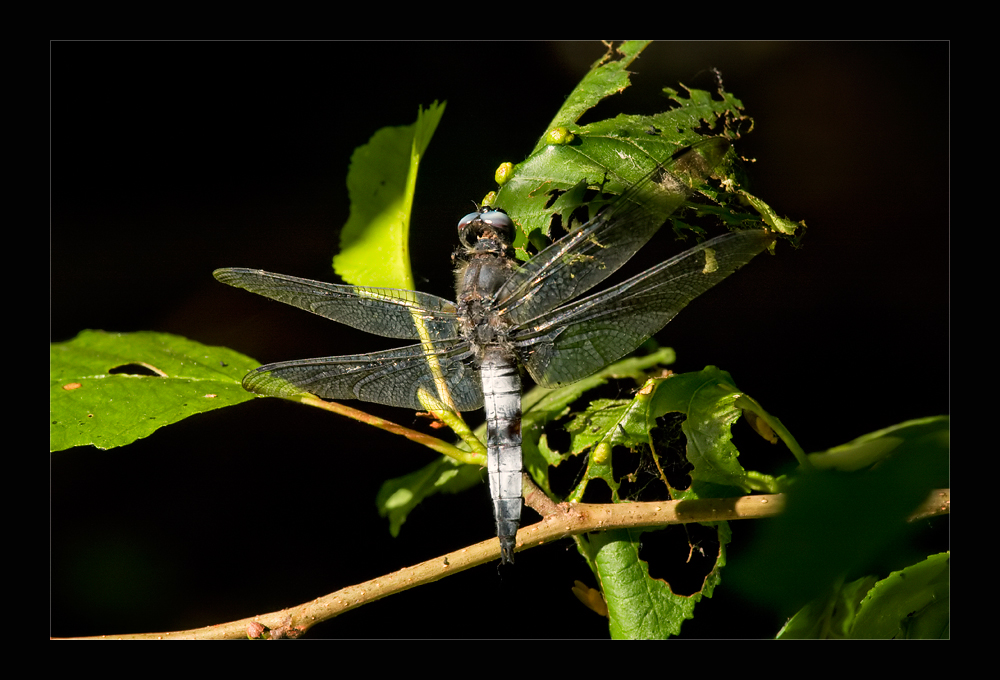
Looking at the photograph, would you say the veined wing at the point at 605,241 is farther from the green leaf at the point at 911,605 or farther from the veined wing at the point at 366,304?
the green leaf at the point at 911,605

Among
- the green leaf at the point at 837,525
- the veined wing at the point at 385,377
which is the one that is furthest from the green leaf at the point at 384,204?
the green leaf at the point at 837,525

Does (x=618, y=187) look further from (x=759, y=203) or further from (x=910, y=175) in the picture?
(x=910, y=175)

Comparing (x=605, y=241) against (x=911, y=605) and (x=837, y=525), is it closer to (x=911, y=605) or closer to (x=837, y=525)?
(x=837, y=525)

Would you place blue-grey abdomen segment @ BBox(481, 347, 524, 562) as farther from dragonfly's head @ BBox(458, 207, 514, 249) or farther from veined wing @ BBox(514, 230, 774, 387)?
dragonfly's head @ BBox(458, 207, 514, 249)

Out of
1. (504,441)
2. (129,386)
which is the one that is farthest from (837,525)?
(129,386)

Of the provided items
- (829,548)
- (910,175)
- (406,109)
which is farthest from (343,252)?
(910,175)

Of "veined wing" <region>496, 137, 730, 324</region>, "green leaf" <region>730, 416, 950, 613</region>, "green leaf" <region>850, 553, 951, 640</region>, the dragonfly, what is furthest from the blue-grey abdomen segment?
"green leaf" <region>850, 553, 951, 640</region>
